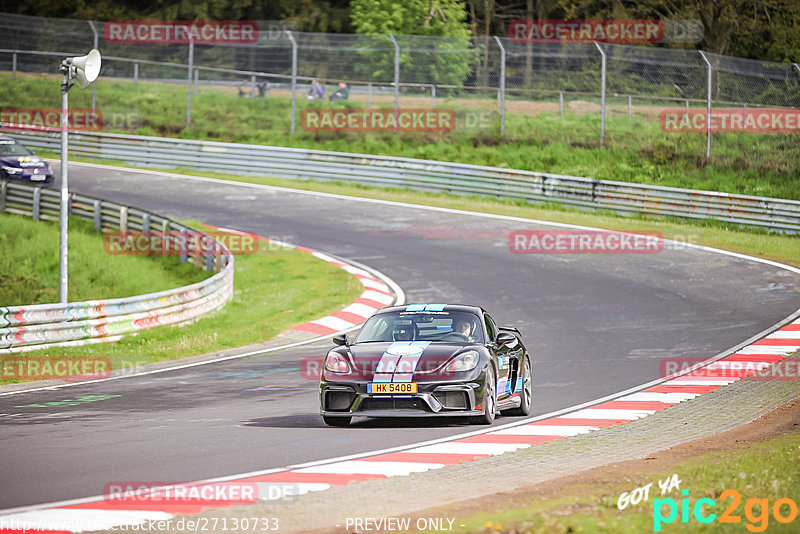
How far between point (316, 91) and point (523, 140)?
7.68 m

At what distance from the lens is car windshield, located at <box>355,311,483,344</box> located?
476 inches

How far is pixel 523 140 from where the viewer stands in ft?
121

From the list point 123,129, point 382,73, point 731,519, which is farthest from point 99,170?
point 731,519

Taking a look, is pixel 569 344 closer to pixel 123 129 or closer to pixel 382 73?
pixel 382 73

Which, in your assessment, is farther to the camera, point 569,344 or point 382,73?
point 382,73

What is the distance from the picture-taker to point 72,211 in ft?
99.9

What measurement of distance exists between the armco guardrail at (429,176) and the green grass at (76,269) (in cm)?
885

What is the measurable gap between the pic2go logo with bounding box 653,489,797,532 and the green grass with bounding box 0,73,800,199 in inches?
989

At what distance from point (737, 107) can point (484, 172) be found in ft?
24.7

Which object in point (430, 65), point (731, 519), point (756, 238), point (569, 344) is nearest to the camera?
point (731, 519)

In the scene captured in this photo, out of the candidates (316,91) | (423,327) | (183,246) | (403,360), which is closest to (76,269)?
(183,246)

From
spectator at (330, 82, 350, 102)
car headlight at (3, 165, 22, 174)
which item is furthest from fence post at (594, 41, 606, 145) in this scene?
car headlight at (3, 165, 22, 174)

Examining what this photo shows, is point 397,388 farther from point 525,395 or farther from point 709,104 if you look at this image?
point 709,104

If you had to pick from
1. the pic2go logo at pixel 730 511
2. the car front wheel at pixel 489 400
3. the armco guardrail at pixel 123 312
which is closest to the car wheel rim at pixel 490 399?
the car front wheel at pixel 489 400
